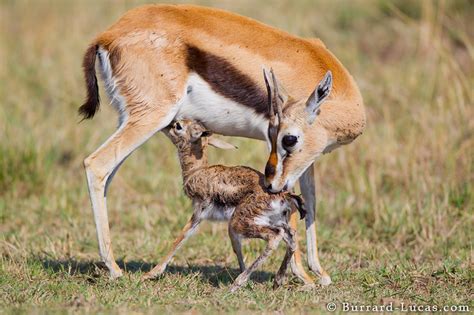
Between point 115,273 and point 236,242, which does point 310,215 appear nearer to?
point 236,242

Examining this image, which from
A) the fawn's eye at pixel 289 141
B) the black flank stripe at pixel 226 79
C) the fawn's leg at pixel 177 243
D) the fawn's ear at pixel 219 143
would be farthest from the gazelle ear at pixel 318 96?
the fawn's leg at pixel 177 243

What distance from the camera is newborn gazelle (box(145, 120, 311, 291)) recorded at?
516cm

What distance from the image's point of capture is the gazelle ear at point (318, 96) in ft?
17.5

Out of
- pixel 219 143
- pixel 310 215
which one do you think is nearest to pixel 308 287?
pixel 310 215

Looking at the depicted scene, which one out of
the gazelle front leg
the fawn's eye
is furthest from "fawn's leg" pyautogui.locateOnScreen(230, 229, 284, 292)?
the gazelle front leg

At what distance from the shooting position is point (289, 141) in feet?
17.9

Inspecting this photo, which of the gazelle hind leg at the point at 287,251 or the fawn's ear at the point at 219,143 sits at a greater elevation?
the fawn's ear at the point at 219,143

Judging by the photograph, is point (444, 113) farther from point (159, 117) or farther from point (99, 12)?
point (99, 12)

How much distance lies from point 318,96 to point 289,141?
0.34 metres

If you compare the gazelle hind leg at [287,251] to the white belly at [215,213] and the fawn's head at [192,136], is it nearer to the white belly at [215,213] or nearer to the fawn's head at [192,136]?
the white belly at [215,213]

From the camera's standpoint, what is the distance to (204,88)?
5.59 m

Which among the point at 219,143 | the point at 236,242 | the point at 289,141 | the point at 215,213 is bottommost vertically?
the point at 236,242

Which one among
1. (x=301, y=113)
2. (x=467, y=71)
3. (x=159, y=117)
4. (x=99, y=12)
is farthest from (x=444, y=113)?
(x=99, y=12)

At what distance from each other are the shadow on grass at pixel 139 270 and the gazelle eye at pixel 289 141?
99 cm
